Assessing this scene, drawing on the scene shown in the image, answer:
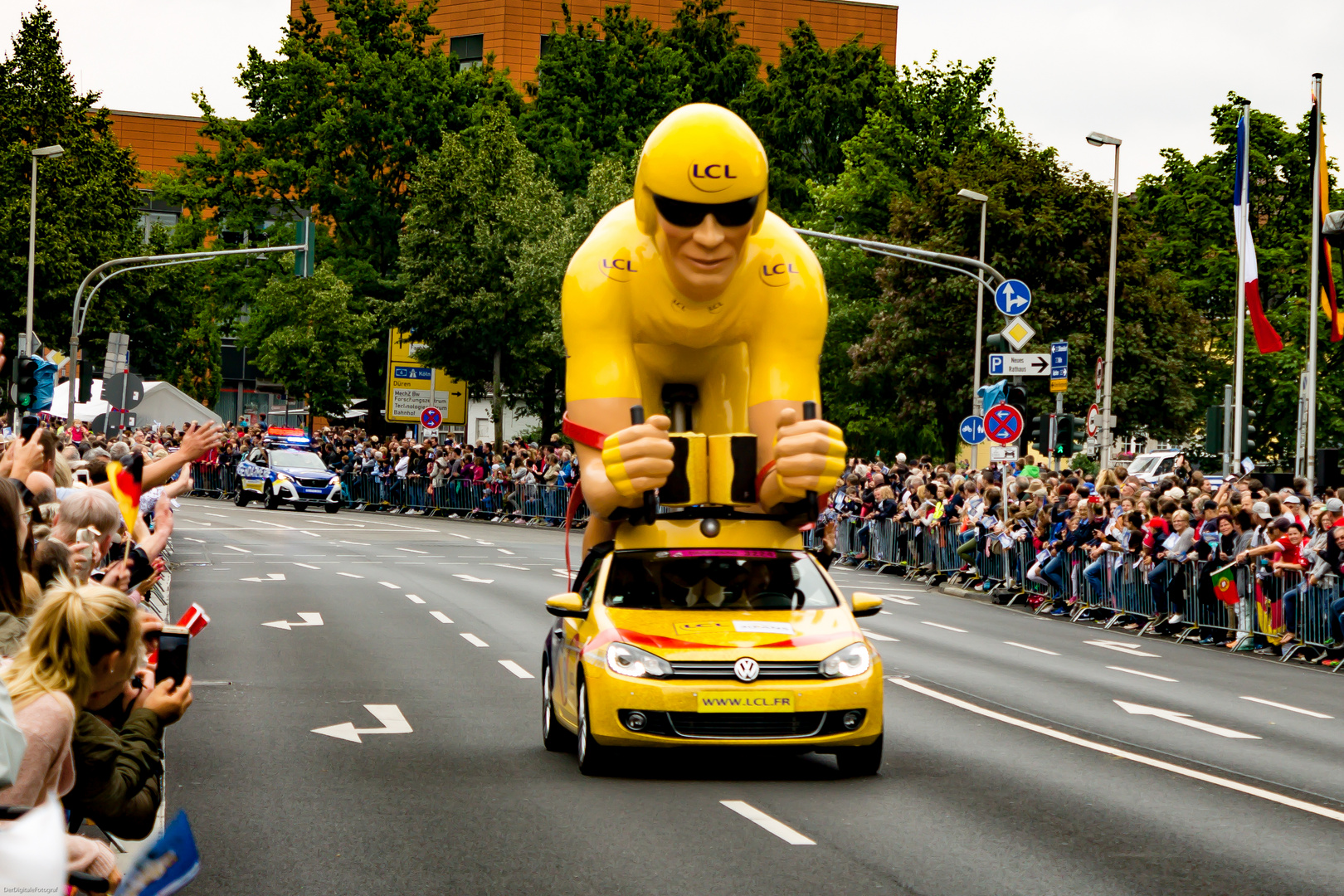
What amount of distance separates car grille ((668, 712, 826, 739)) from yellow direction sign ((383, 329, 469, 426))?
46450 mm

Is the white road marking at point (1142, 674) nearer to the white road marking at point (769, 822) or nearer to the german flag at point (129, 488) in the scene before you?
the white road marking at point (769, 822)

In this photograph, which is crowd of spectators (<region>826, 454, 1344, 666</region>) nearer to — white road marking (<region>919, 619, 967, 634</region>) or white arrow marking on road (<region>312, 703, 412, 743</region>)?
white road marking (<region>919, 619, 967, 634</region>)

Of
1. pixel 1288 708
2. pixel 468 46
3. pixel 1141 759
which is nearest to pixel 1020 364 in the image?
pixel 1288 708

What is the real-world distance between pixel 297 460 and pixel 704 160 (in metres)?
41.4

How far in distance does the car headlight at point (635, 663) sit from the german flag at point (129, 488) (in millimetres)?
3424

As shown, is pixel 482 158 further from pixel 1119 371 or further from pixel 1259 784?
pixel 1259 784

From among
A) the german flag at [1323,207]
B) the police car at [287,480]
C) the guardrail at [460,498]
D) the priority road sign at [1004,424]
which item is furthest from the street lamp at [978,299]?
the police car at [287,480]

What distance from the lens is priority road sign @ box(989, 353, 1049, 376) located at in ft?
90.0

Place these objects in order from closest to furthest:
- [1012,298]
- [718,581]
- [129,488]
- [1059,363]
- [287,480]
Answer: [718,581] → [129,488] → [1059,363] → [1012,298] → [287,480]

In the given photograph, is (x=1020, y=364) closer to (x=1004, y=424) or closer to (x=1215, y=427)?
(x=1004, y=424)

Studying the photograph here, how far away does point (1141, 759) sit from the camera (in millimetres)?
11992

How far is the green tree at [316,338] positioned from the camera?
5784 centimetres

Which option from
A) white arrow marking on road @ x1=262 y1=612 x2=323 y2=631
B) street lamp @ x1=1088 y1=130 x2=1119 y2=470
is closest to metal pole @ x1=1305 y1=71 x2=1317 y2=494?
street lamp @ x1=1088 y1=130 x2=1119 y2=470

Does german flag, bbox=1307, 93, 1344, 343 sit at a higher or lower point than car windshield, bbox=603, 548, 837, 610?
higher
